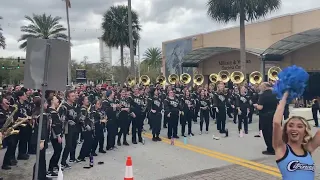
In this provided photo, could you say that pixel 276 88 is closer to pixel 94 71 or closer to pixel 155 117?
pixel 155 117

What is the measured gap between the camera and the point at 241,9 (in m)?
20.3

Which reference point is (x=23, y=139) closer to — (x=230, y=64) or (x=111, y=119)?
(x=111, y=119)

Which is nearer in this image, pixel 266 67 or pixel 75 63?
pixel 266 67

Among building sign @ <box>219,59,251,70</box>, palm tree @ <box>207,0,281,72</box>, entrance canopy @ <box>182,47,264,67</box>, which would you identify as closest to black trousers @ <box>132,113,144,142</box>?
palm tree @ <box>207,0,281,72</box>

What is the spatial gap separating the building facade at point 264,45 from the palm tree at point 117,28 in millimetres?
6207

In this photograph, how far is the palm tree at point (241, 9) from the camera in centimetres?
1995

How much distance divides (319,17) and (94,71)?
167 feet

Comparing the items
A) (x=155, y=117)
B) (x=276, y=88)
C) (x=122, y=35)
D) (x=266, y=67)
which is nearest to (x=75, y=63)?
(x=122, y=35)

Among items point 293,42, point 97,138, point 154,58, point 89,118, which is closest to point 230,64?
point 293,42

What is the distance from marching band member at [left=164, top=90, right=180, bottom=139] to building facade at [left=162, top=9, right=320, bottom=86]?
12776 mm

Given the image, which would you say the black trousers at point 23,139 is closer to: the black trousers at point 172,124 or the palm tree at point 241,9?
the black trousers at point 172,124

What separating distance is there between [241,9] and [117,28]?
1442 centimetres

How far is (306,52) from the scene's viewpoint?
23781mm

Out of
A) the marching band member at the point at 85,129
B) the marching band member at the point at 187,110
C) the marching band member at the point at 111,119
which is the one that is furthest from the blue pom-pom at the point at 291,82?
the marching band member at the point at 187,110
